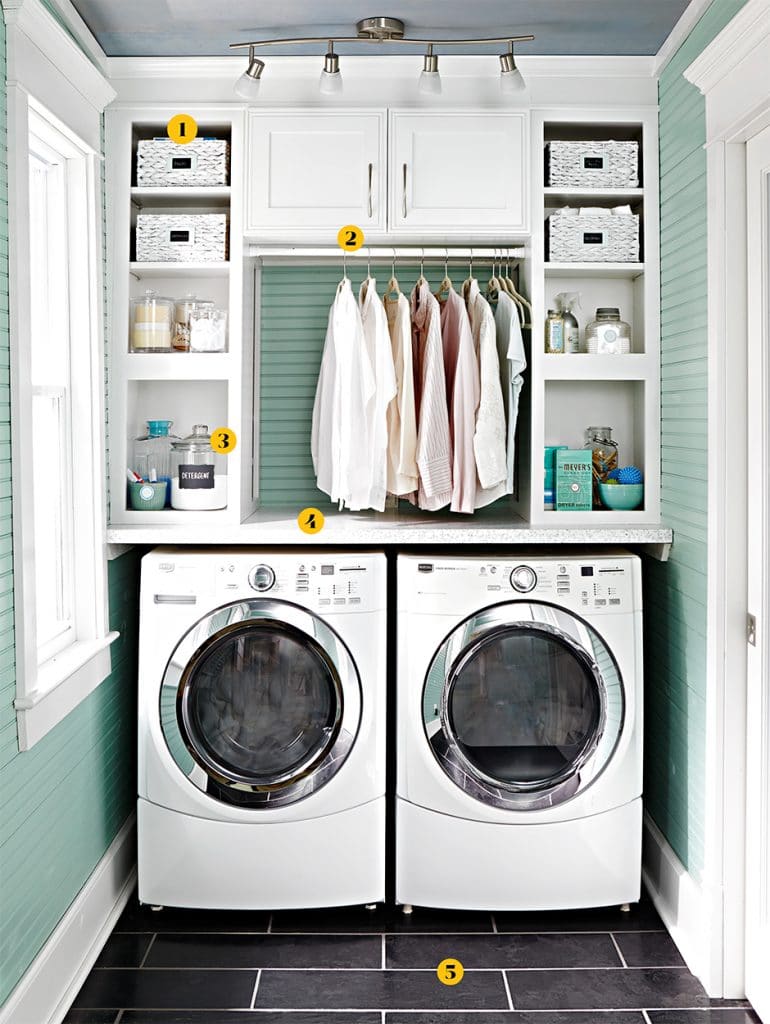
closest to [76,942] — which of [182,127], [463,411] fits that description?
[463,411]

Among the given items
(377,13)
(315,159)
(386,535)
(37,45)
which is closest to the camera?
(37,45)

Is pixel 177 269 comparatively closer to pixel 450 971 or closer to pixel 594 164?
A: pixel 594 164

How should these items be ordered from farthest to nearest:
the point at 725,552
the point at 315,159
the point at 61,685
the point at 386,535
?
the point at 315,159 < the point at 386,535 < the point at 725,552 < the point at 61,685

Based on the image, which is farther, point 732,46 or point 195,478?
point 195,478

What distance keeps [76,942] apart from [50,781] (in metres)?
0.44

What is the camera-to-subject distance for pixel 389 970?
2.26 meters

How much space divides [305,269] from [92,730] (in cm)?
161

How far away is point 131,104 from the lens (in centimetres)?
262

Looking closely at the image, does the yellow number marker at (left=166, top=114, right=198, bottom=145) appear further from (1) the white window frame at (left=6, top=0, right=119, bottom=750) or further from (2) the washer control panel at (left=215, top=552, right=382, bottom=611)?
(2) the washer control panel at (left=215, top=552, right=382, bottom=611)

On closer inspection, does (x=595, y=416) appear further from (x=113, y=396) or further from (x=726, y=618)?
(x=113, y=396)

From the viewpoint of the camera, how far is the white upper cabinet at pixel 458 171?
2625 mm

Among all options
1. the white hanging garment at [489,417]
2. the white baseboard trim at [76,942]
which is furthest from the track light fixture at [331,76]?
the white baseboard trim at [76,942]

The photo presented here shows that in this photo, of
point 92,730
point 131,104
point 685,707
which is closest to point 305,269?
point 131,104

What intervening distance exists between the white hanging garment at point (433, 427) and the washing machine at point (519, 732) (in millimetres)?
291
